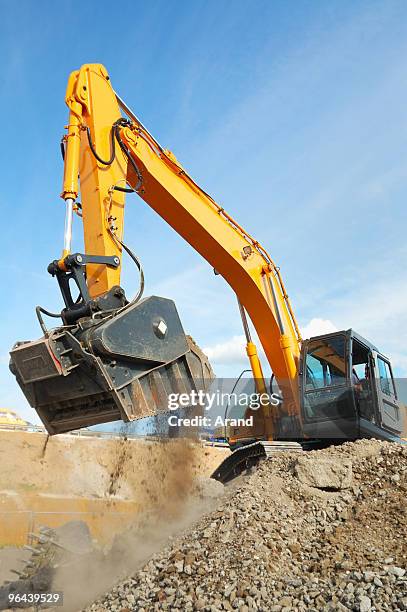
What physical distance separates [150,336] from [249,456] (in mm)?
3276

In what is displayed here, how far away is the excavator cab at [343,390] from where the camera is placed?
7230 mm

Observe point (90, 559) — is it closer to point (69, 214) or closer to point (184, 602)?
point (184, 602)

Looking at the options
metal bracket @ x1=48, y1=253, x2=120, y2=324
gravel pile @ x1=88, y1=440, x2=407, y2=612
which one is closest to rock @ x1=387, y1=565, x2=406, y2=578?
gravel pile @ x1=88, y1=440, x2=407, y2=612

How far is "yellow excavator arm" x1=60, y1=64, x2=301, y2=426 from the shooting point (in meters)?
5.31

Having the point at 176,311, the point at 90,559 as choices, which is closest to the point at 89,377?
the point at 176,311

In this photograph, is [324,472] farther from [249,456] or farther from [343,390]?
[343,390]

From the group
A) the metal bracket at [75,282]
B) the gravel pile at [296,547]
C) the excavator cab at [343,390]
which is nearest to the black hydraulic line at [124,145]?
the metal bracket at [75,282]

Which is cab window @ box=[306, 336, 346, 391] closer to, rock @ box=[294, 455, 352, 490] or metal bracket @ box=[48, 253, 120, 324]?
rock @ box=[294, 455, 352, 490]

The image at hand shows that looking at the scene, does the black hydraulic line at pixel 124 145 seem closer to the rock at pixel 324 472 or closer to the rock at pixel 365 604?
the rock at pixel 324 472

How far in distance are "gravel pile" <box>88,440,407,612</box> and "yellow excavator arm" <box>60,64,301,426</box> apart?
1.97 m

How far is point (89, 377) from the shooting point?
438 centimetres

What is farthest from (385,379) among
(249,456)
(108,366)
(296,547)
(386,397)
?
(108,366)

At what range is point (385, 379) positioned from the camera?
25.9 ft

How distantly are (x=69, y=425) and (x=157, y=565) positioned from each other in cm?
154
